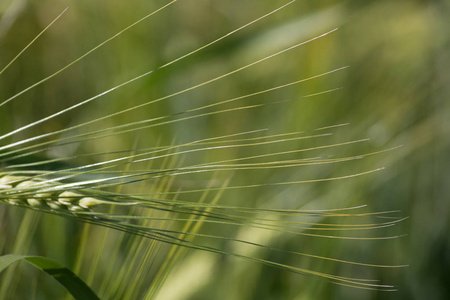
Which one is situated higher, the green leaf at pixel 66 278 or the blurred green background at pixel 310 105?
the blurred green background at pixel 310 105

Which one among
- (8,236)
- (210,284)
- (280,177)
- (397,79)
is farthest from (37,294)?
(397,79)

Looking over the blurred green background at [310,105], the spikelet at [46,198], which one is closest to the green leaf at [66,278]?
the spikelet at [46,198]

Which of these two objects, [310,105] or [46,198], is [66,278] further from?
[310,105]

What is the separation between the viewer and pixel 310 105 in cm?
81

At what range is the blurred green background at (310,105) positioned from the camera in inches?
29.9

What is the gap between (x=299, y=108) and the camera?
811 mm

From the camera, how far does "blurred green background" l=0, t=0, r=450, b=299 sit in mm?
759

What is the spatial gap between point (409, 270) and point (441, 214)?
10 centimetres

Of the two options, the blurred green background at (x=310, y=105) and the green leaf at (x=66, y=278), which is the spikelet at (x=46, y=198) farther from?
the blurred green background at (x=310, y=105)

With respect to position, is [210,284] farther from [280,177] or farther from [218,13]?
[218,13]

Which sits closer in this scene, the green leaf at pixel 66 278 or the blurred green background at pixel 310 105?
the green leaf at pixel 66 278

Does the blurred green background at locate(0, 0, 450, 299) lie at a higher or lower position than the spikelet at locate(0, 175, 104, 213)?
higher

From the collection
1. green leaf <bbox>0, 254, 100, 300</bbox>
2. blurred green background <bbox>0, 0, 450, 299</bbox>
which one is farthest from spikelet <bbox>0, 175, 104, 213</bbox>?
blurred green background <bbox>0, 0, 450, 299</bbox>

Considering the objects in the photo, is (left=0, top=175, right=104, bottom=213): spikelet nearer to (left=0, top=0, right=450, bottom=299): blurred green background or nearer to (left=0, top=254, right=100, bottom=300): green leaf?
(left=0, top=254, right=100, bottom=300): green leaf
